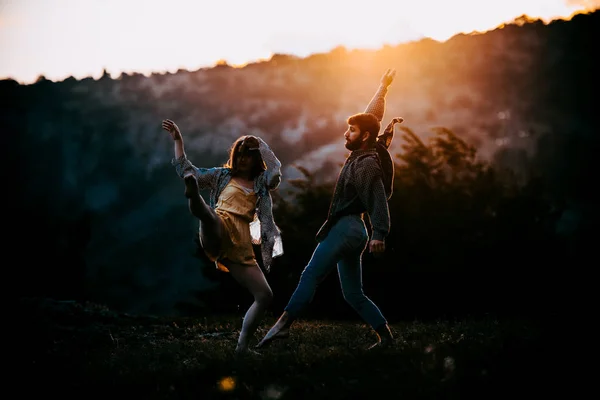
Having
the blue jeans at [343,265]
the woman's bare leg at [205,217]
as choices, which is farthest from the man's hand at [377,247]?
the woman's bare leg at [205,217]

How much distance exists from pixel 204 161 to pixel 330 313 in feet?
77.0

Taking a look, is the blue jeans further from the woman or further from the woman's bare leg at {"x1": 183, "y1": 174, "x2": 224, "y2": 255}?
the woman's bare leg at {"x1": 183, "y1": 174, "x2": 224, "y2": 255}

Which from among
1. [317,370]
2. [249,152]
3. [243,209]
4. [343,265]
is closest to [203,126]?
[249,152]

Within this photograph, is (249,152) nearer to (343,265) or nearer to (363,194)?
(363,194)

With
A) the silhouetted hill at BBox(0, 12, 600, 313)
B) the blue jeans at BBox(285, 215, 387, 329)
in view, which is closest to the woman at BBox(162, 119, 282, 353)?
the blue jeans at BBox(285, 215, 387, 329)

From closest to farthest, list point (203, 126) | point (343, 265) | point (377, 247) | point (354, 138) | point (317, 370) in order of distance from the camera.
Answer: point (317, 370) < point (377, 247) < point (343, 265) < point (354, 138) < point (203, 126)

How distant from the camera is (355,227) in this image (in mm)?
6121

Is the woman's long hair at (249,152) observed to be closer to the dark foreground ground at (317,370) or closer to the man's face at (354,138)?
the man's face at (354,138)

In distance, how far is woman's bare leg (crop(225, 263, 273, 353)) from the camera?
613 centimetres

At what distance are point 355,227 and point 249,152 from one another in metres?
1.26

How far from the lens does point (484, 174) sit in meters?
16.9

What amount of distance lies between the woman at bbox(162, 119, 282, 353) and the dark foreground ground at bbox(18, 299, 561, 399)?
0.65 m

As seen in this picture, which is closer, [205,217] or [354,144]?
[205,217]

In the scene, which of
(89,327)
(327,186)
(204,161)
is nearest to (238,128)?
(204,161)
